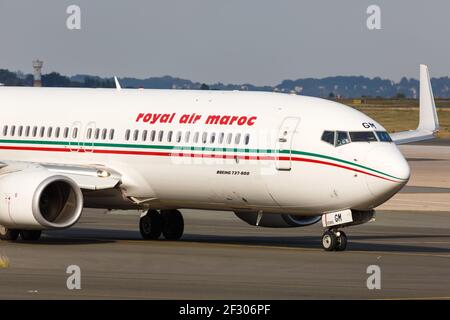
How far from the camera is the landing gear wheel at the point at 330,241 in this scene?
34.4 meters

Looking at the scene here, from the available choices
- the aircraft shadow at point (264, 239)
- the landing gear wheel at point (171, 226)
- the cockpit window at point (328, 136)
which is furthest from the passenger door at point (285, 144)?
the landing gear wheel at point (171, 226)

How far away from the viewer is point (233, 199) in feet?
115

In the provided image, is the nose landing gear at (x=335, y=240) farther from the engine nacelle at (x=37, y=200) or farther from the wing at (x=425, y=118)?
the wing at (x=425, y=118)

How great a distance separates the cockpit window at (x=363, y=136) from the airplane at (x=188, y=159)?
1.4 inches

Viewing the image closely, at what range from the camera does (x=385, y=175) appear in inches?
1292

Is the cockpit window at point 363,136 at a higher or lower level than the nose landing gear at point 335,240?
higher

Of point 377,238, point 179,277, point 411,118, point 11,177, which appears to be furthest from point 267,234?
point 411,118

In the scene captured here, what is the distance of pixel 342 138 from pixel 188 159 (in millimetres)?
4259

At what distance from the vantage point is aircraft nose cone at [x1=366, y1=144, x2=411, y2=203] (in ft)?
108

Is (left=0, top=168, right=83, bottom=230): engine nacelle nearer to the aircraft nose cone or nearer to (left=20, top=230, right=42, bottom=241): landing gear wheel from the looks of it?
(left=20, top=230, right=42, bottom=241): landing gear wheel

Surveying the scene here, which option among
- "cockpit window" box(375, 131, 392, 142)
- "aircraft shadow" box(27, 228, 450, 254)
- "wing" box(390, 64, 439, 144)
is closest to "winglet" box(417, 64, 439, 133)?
"wing" box(390, 64, 439, 144)

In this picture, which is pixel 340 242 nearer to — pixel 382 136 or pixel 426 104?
pixel 382 136

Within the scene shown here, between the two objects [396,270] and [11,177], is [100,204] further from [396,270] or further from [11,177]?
[396,270]

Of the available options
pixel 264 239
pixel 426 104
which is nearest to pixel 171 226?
pixel 264 239
